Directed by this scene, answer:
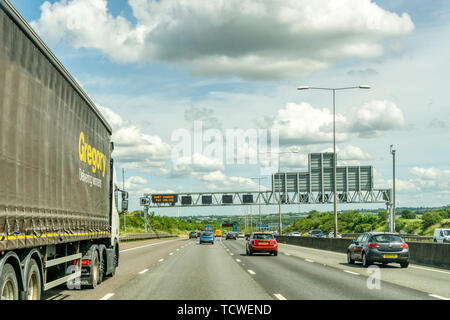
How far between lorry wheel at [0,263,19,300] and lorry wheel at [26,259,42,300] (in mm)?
708

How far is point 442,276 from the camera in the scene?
18.9 m

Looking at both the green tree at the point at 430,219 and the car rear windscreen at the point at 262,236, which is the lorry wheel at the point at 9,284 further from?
the green tree at the point at 430,219

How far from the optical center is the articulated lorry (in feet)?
26.7

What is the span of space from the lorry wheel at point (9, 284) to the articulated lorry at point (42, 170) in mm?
14

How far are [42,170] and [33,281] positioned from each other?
1.84m

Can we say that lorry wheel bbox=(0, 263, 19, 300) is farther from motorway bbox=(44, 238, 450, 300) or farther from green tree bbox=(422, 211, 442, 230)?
green tree bbox=(422, 211, 442, 230)

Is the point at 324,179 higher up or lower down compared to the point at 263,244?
higher up

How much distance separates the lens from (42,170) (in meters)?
9.87

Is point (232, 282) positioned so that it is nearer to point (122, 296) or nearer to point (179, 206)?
point (122, 296)

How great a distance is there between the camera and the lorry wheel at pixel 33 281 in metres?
9.32

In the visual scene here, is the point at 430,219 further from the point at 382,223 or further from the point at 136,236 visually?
the point at 136,236

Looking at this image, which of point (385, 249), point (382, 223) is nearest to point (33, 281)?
point (385, 249)

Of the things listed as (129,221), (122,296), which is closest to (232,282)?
(122,296)
